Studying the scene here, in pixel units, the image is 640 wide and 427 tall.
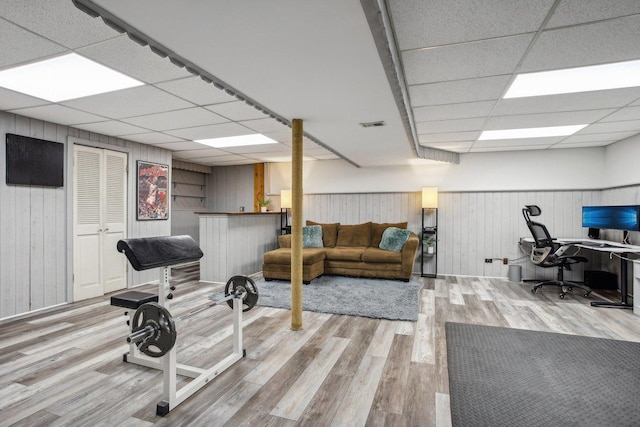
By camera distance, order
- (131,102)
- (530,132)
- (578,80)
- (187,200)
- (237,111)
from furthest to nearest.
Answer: (187,200) → (530,132) → (237,111) → (131,102) → (578,80)

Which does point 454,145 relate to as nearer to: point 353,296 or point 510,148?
point 510,148

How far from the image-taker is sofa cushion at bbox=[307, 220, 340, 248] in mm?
6421

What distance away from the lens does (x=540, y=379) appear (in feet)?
7.61

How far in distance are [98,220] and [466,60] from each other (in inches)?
195

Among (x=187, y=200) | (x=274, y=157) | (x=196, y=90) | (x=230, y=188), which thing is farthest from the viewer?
(x=230, y=188)

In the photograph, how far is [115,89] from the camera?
9.71 feet

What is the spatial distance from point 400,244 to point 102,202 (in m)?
4.74

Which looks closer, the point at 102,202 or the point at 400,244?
the point at 102,202

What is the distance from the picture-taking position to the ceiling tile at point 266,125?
13.2ft

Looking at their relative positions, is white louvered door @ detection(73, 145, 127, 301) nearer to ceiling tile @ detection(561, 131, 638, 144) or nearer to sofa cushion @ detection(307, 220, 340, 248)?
sofa cushion @ detection(307, 220, 340, 248)

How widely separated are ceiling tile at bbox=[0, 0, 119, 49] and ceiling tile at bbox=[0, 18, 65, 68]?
0.09 meters

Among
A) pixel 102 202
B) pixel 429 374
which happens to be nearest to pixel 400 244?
pixel 429 374

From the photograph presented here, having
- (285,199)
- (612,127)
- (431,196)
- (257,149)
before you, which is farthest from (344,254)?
(612,127)

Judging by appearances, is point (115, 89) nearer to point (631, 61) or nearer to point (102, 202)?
point (102, 202)
